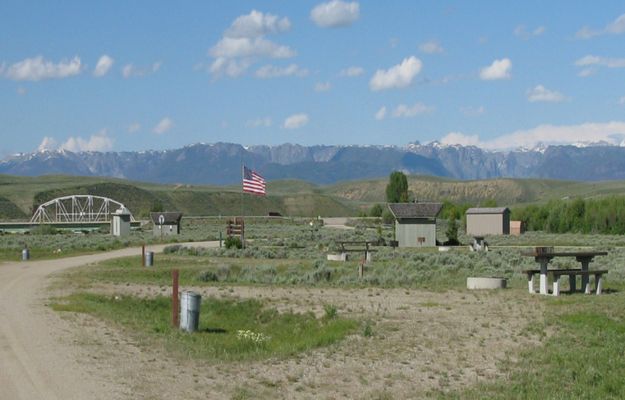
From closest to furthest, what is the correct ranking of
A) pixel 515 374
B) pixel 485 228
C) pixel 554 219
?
pixel 515 374, pixel 485 228, pixel 554 219

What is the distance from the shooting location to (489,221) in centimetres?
8931

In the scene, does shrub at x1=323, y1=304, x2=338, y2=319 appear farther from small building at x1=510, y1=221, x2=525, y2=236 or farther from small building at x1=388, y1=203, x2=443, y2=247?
small building at x1=510, y1=221, x2=525, y2=236

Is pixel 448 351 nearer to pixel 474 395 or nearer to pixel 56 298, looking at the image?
pixel 474 395

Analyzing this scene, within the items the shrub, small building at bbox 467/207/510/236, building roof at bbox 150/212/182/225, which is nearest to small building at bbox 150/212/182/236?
building roof at bbox 150/212/182/225

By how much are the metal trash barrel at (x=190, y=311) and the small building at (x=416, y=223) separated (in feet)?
130

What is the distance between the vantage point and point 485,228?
89625 mm

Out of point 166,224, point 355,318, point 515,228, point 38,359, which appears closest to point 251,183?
point 166,224

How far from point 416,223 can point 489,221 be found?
32909mm

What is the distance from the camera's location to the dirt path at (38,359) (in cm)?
1156

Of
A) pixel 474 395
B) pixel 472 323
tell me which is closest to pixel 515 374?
pixel 474 395

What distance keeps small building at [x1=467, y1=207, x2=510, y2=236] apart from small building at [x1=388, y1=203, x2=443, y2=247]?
1165 inches

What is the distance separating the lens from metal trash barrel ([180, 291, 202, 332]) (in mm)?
18328

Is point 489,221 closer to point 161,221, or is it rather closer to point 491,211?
point 491,211

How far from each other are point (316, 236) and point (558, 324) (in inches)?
2140
